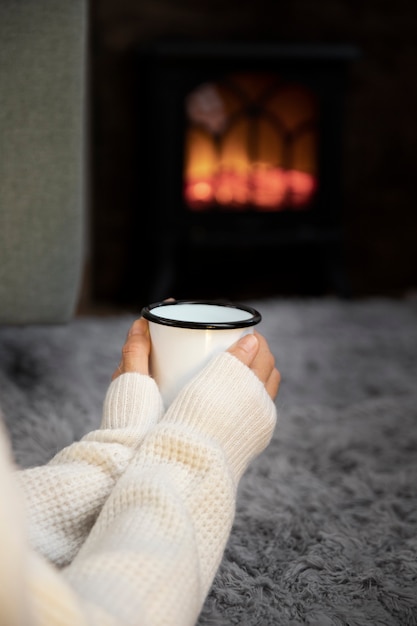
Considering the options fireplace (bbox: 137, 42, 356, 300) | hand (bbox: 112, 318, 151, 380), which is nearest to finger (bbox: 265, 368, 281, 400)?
hand (bbox: 112, 318, 151, 380)

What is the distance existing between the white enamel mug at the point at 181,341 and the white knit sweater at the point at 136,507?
0.06ft

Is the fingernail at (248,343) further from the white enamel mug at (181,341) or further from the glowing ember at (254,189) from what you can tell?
the glowing ember at (254,189)

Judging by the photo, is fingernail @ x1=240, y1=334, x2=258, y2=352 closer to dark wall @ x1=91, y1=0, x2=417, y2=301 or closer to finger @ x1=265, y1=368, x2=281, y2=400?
finger @ x1=265, y1=368, x2=281, y2=400

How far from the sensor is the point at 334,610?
0.66 m

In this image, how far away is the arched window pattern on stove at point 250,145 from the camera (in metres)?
2.10

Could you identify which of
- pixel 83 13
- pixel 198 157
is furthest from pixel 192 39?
pixel 83 13

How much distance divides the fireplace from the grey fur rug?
457 millimetres

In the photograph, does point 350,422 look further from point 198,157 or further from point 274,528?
point 198,157

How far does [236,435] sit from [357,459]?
45 cm

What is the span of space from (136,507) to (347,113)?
2.08 metres

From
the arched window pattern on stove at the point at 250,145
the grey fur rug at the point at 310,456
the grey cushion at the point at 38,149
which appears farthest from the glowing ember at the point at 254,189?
the grey cushion at the point at 38,149

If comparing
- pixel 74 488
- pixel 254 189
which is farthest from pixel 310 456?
pixel 254 189

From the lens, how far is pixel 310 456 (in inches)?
40.2

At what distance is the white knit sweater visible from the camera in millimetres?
393
